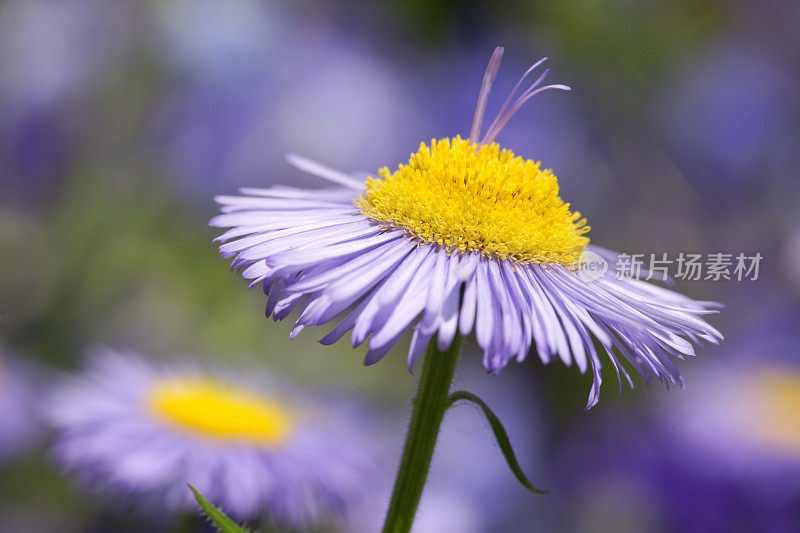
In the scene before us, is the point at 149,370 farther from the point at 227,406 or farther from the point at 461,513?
the point at 461,513

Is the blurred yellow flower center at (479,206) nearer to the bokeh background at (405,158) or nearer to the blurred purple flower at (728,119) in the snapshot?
the bokeh background at (405,158)

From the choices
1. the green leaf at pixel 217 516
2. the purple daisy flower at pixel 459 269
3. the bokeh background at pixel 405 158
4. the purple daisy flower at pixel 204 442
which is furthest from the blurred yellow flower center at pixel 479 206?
the bokeh background at pixel 405 158

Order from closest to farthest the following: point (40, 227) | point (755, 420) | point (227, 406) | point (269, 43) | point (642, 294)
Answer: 1. point (642, 294)
2. point (227, 406)
3. point (755, 420)
4. point (40, 227)
5. point (269, 43)

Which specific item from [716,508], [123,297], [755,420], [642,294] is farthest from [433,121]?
[642,294]

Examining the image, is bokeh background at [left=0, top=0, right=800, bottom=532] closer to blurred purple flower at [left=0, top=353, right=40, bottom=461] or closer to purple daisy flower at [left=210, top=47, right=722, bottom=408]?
blurred purple flower at [left=0, top=353, right=40, bottom=461]

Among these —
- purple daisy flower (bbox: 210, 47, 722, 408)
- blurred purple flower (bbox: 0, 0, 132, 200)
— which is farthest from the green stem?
blurred purple flower (bbox: 0, 0, 132, 200)

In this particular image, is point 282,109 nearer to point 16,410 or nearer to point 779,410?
point 16,410

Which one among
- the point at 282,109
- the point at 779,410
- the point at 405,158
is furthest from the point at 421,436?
the point at 282,109
